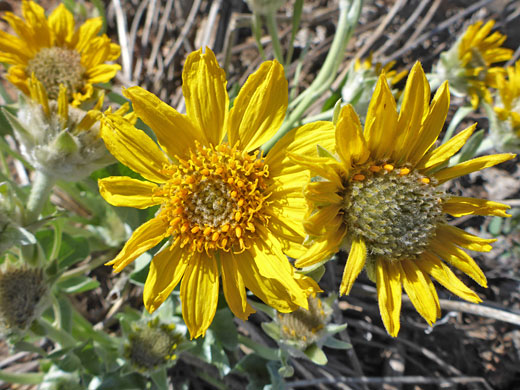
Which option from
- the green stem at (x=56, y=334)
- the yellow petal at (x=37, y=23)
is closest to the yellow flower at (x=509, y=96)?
the yellow petal at (x=37, y=23)

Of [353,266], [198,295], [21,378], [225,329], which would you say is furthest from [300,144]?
[21,378]

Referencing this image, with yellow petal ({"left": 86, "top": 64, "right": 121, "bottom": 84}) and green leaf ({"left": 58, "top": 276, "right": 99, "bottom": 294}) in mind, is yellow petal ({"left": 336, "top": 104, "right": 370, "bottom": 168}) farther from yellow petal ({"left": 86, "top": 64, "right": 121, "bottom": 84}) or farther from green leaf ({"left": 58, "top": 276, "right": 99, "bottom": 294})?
green leaf ({"left": 58, "top": 276, "right": 99, "bottom": 294})

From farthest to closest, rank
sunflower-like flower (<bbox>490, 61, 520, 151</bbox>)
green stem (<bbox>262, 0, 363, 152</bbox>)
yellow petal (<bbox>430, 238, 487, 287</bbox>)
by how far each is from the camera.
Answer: green stem (<bbox>262, 0, 363, 152</bbox>) < sunflower-like flower (<bbox>490, 61, 520, 151</bbox>) < yellow petal (<bbox>430, 238, 487, 287</bbox>)

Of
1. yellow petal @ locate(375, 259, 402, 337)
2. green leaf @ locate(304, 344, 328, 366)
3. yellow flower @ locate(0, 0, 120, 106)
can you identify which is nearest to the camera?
yellow petal @ locate(375, 259, 402, 337)

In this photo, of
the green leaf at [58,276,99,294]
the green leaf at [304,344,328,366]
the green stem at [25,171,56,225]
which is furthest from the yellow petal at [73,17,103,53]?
the green leaf at [304,344,328,366]

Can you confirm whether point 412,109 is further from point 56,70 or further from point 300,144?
point 56,70

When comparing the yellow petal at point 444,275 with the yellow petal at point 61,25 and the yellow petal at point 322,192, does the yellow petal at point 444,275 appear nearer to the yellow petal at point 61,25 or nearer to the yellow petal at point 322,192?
the yellow petal at point 322,192

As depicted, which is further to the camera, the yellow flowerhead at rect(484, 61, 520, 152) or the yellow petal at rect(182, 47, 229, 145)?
the yellow flowerhead at rect(484, 61, 520, 152)
